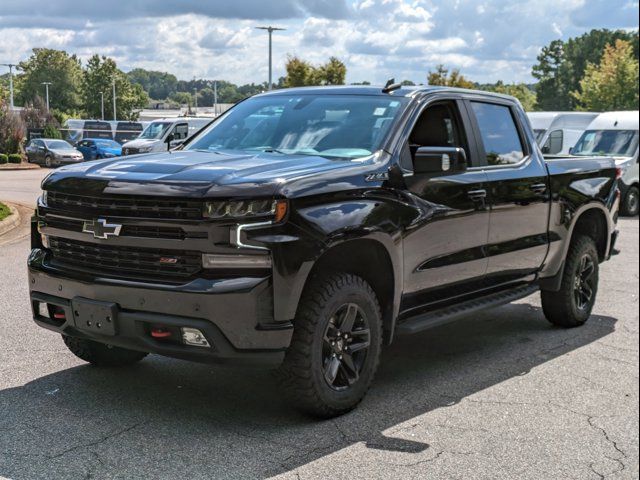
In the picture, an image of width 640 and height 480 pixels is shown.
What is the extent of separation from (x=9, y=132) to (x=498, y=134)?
3080cm

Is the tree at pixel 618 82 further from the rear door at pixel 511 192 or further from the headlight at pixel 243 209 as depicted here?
the headlight at pixel 243 209

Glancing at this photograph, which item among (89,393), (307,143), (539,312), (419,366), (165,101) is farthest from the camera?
(165,101)

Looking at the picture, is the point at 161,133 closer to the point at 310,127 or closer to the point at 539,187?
the point at 539,187

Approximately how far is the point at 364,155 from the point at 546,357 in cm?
229

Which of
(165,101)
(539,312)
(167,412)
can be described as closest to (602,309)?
(539,312)

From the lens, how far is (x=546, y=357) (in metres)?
6.43

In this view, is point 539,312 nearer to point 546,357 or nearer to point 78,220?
point 546,357

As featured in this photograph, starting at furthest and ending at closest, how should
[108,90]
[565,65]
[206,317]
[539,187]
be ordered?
[565,65], [108,90], [539,187], [206,317]

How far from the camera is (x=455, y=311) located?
579 centimetres

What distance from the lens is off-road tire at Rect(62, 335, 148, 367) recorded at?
554cm

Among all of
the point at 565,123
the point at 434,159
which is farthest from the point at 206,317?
the point at 565,123

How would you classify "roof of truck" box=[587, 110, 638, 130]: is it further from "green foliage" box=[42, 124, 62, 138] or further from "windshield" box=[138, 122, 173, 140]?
"green foliage" box=[42, 124, 62, 138]

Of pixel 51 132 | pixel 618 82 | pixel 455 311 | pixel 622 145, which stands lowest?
pixel 51 132

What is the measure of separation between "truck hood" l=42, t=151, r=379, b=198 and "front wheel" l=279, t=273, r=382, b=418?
0.58 meters
